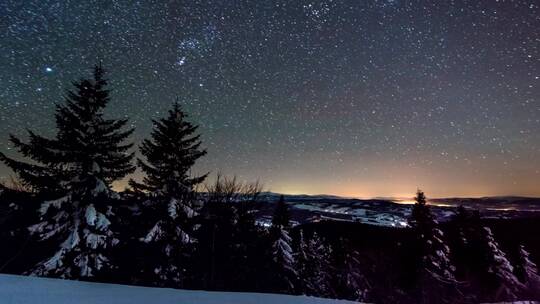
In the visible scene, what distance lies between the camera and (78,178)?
16.0m

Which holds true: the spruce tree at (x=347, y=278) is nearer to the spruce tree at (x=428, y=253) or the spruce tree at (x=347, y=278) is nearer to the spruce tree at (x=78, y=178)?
the spruce tree at (x=428, y=253)

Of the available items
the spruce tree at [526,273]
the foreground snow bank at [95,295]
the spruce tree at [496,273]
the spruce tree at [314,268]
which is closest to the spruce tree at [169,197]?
the foreground snow bank at [95,295]

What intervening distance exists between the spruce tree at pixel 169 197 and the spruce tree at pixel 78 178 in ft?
5.78

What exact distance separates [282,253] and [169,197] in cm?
1289

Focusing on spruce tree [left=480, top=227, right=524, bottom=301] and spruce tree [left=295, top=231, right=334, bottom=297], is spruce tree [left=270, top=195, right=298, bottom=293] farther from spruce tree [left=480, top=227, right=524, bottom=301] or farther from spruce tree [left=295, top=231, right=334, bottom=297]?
spruce tree [left=480, top=227, right=524, bottom=301]

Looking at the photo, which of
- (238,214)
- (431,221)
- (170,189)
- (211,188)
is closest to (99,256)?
(170,189)

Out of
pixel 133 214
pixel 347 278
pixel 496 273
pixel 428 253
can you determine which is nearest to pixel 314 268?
pixel 347 278

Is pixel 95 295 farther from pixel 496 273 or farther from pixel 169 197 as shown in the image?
pixel 496 273

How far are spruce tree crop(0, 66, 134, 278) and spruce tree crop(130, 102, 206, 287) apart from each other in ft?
5.78

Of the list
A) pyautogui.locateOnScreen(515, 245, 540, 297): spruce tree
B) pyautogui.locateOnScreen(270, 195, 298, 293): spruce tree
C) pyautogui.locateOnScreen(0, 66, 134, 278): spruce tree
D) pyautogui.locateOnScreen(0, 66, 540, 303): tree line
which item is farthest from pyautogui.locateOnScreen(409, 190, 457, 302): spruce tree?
pyautogui.locateOnScreen(0, 66, 134, 278): spruce tree

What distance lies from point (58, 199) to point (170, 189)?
190 inches

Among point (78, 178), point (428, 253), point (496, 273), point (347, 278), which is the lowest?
point (347, 278)

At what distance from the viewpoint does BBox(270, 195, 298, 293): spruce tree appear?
1022 inches

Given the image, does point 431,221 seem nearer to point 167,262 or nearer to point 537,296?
point 537,296
